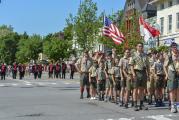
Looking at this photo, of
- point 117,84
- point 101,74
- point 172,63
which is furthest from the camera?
point 101,74

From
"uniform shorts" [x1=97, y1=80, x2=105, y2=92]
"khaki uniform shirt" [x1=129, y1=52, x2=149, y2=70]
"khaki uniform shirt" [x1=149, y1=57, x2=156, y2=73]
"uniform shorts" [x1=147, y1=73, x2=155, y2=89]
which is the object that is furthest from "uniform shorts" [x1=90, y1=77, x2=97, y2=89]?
"khaki uniform shirt" [x1=129, y1=52, x2=149, y2=70]

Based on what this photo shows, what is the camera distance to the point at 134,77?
49.1 ft

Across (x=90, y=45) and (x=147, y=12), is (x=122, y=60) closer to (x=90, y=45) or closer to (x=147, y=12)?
(x=90, y=45)

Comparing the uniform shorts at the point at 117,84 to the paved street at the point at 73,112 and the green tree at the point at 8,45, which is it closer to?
the paved street at the point at 73,112

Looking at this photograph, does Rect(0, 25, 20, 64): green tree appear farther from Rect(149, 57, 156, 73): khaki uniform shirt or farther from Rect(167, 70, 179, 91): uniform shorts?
Rect(167, 70, 179, 91): uniform shorts

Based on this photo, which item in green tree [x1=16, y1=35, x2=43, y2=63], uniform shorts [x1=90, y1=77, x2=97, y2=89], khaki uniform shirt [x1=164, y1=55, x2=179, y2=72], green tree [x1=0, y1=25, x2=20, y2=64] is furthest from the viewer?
green tree [x1=0, y1=25, x2=20, y2=64]

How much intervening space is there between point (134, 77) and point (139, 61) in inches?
19.3

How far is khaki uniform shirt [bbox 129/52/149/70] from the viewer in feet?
49.0

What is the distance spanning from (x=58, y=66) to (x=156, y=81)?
3276 centimetres

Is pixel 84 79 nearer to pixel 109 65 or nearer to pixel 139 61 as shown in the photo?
pixel 109 65

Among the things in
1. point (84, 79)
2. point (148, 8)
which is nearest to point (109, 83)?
point (84, 79)

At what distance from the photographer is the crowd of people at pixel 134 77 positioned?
14664mm

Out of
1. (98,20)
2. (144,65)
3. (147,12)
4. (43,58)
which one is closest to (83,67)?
(144,65)

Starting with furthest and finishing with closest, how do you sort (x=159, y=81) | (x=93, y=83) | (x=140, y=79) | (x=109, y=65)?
(x=93, y=83), (x=109, y=65), (x=159, y=81), (x=140, y=79)
